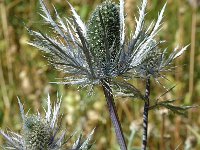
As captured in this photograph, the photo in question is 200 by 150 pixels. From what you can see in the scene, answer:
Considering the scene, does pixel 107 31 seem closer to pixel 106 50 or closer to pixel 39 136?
pixel 106 50

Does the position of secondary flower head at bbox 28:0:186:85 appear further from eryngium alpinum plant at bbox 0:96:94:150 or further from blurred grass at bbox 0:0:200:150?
blurred grass at bbox 0:0:200:150

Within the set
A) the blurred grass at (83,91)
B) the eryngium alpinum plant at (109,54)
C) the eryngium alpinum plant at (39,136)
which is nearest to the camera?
the eryngium alpinum plant at (109,54)

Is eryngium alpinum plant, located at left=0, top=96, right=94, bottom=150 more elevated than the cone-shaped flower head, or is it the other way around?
the cone-shaped flower head

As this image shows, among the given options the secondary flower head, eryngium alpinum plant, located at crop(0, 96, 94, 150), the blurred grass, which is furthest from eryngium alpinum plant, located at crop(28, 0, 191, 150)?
the blurred grass

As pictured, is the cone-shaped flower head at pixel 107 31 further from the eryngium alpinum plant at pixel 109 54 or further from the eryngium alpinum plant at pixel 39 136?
the eryngium alpinum plant at pixel 39 136

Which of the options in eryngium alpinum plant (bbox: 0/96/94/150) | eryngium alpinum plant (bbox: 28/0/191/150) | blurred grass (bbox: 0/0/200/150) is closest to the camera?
eryngium alpinum plant (bbox: 28/0/191/150)

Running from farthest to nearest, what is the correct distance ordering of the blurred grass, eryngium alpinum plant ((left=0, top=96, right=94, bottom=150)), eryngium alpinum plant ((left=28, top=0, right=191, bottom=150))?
the blurred grass → eryngium alpinum plant ((left=0, top=96, right=94, bottom=150)) → eryngium alpinum plant ((left=28, top=0, right=191, bottom=150))

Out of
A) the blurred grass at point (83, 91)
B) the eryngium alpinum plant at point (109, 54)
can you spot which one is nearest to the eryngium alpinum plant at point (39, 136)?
the eryngium alpinum plant at point (109, 54)

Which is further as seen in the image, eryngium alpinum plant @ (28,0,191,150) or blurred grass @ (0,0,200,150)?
blurred grass @ (0,0,200,150)
